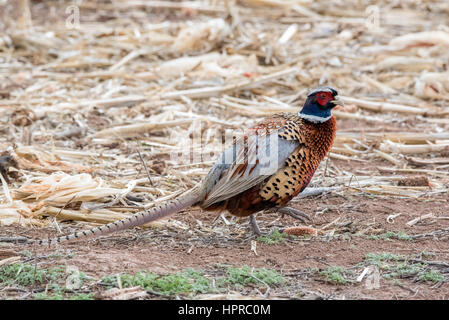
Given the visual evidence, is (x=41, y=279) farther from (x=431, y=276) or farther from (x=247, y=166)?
(x=431, y=276)

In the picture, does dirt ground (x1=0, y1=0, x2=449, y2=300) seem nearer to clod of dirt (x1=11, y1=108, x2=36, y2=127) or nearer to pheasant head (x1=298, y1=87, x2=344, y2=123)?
clod of dirt (x1=11, y1=108, x2=36, y2=127)

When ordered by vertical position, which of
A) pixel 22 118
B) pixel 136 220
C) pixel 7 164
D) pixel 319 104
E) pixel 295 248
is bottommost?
pixel 295 248

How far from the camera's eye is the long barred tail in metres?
4.15

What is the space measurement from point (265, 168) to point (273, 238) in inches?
19.1

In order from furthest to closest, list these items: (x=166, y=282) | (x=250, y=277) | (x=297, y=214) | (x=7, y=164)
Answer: (x=7, y=164) → (x=297, y=214) → (x=250, y=277) → (x=166, y=282)

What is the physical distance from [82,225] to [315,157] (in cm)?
170

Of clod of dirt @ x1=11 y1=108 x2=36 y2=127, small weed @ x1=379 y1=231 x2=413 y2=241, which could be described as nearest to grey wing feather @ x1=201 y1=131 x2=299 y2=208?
small weed @ x1=379 y1=231 x2=413 y2=241

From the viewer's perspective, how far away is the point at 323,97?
4.54 meters

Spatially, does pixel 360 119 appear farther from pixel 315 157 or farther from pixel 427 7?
pixel 427 7

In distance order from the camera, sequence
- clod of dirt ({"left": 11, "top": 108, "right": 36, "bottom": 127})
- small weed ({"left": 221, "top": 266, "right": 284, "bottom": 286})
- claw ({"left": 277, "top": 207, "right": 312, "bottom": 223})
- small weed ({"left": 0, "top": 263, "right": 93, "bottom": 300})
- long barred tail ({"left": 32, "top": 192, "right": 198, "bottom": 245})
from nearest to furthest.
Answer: small weed ({"left": 0, "top": 263, "right": 93, "bottom": 300})
small weed ({"left": 221, "top": 266, "right": 284, "bottom": 286})
long barred tail ({"left": 32, "top": 192, "right": 198, "bottom": 245})
claw ({"left": 277, "top": 207, "right": 312, "bottom": 223})
clod of dirt ({"left": 11, "top": 108, "right": 36, "bottom": 127})

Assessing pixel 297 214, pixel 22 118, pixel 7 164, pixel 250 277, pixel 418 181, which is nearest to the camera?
pixel 250 277

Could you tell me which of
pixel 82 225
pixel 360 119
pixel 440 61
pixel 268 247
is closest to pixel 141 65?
pixel 360 119

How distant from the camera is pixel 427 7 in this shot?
40.1ft

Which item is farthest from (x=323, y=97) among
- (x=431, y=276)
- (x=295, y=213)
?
(x=431, y=276)
